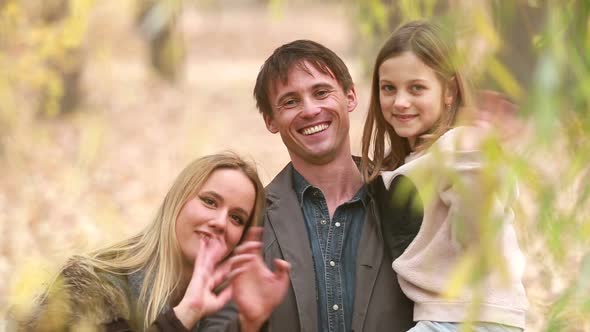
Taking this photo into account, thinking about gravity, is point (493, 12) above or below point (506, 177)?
above

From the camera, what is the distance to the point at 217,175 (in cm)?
300

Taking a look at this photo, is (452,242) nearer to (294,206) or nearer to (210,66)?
(294,206)

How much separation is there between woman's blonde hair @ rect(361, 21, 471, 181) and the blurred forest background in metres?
0.11

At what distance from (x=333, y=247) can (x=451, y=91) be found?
0.58 metres

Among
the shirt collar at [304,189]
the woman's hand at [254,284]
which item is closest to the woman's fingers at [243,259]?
the woman's hand at [254,284]

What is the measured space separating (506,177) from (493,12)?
0.64m

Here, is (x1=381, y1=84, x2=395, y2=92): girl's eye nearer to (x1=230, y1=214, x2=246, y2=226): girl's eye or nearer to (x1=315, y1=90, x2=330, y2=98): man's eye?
(x1=315, y1=90, x2=330, y2=98): man's eye

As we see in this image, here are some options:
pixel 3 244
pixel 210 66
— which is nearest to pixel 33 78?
pixel 3 244

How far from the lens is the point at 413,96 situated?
9.83 ft

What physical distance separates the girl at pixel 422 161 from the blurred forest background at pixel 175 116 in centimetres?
13

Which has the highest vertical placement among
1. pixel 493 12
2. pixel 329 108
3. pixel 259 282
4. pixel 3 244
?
pixel 493 12

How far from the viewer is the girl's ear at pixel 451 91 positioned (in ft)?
9.93

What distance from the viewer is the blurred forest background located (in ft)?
6.53

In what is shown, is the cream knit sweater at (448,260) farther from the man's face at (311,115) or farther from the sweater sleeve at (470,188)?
the man's face at (311,115)
